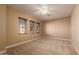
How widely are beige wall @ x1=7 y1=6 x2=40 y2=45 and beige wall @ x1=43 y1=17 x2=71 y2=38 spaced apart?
1.18 feet

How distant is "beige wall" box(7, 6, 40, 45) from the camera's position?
280cm

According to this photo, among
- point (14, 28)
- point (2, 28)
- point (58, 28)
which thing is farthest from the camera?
point (58, 28)

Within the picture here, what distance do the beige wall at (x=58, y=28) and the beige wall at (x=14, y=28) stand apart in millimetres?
359

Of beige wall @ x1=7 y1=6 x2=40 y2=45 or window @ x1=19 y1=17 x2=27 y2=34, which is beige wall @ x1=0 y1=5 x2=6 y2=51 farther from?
window @ x1=19 y1=17 x2=27 y2=34

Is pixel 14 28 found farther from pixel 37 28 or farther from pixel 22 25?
pixel 37 28

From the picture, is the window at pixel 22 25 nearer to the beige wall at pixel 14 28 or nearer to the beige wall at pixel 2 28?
the beige wall at pixel 14 28

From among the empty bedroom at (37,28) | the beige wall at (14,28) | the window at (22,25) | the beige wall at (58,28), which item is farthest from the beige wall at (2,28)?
the beige wall at (58,28)

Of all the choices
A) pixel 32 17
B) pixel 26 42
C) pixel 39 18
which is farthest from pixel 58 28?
pixel 26 42

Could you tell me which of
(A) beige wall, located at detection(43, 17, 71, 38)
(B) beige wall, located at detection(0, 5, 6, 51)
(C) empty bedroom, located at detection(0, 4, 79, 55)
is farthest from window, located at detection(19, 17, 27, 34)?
(A) beige wall, located at detection(43, 17, 71, 38)

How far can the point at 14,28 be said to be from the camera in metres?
2.84

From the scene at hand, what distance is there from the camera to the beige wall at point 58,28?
9.46 feet

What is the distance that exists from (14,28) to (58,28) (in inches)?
50.5

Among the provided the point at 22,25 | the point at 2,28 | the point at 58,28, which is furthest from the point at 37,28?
the point at 2,28

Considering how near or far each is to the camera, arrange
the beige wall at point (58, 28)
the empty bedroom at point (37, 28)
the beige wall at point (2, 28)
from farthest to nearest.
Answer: the beige wall at point (58, 28) → the empty bedroom at point (37, 28) → the beige wall at point (2, 28)
